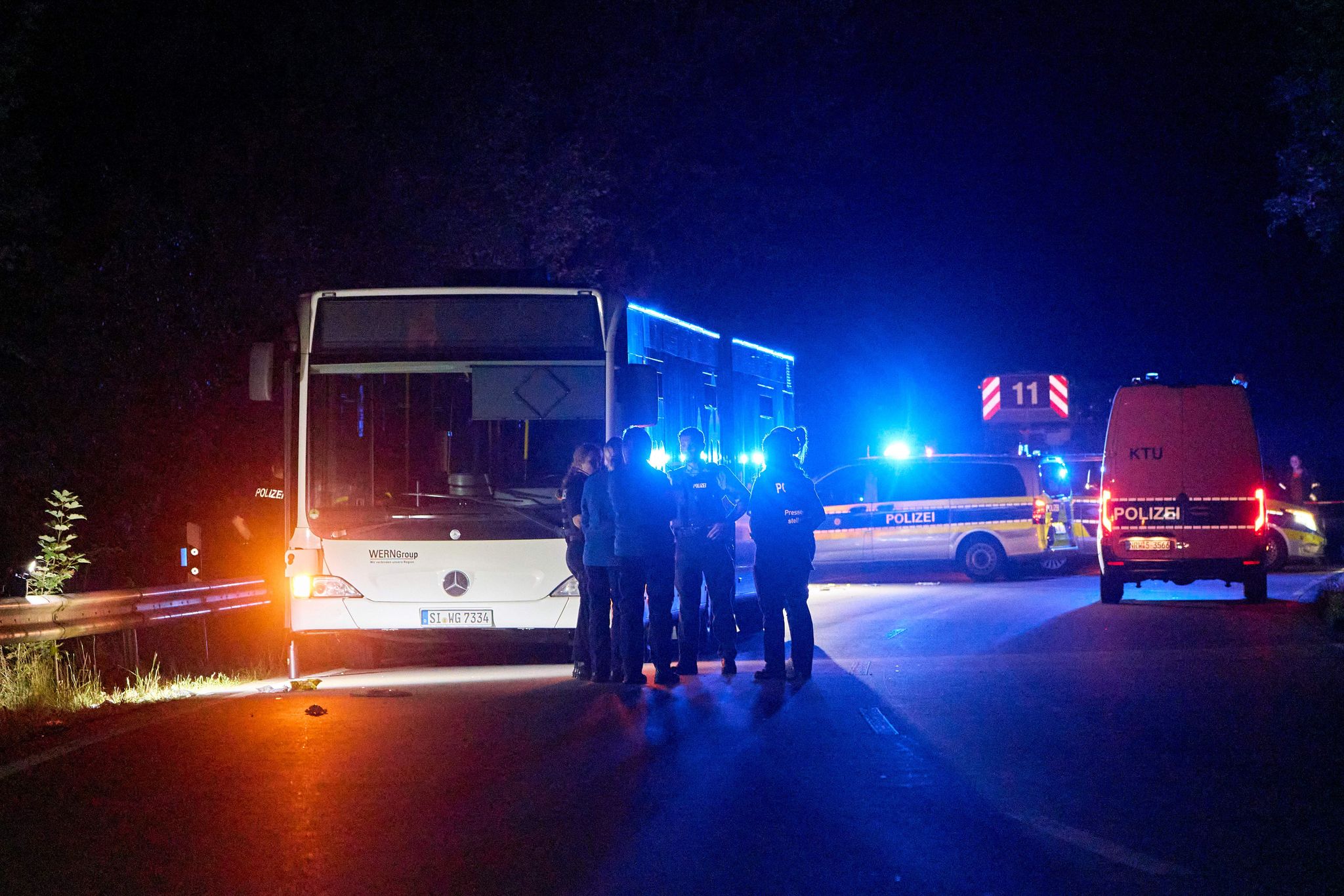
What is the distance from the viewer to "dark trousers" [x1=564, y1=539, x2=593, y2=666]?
12.8 metres

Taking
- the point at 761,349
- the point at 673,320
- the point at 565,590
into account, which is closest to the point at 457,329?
the point at 565,590

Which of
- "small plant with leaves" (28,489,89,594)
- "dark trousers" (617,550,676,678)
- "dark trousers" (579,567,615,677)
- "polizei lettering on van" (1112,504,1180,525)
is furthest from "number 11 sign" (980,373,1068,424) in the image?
"small plant with leaves" (28,489,89,594)

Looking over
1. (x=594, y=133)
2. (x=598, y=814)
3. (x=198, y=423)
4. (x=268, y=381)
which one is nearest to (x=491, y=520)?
(x=268, y=381)

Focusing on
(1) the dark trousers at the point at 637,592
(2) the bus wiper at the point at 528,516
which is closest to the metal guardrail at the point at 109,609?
(2) the bus wiper at the point at 528,516

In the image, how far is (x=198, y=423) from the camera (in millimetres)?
21891

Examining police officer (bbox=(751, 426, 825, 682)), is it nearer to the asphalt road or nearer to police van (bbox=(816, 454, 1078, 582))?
the asphalt road

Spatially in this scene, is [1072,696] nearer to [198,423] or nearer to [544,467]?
[544,467]

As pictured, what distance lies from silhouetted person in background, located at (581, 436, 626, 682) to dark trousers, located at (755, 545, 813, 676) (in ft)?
3.33

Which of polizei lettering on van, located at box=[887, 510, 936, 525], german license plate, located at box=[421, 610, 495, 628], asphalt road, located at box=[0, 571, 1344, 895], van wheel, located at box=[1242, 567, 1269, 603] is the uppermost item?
polizei lettering on van, located at box=[887, 510, 936, 525]

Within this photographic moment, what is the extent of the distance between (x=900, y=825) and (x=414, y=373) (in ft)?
22.5

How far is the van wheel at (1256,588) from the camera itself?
19359 mm

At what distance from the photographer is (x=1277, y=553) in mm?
26703

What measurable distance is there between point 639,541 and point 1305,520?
17969 mm

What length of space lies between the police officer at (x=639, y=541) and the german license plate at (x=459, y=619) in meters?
1.14
